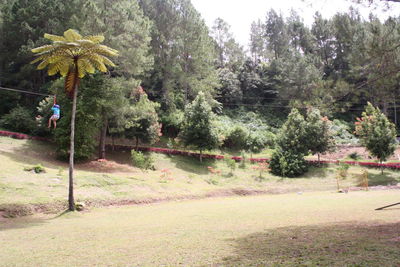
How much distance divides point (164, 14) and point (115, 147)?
25.5 meters

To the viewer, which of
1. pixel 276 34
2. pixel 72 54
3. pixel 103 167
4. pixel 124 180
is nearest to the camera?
pixel 72 54

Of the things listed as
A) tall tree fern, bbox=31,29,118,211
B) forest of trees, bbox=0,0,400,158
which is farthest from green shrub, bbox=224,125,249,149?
tall tree fern, bbox=31,29,118,211

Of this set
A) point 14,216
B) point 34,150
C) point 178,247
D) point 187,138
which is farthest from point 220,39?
point 178,247

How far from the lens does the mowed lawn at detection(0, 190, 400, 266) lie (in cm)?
647

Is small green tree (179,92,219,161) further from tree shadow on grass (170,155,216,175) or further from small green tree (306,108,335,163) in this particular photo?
small green tree (306,108,335,163)

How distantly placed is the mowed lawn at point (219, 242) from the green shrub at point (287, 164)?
21.8 metres

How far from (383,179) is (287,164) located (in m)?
9.72

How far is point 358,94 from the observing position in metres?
11.1

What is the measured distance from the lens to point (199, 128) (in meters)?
35.7

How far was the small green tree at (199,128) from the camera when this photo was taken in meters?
35.9

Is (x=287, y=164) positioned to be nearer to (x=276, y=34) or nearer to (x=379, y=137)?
(x=379, y=137)

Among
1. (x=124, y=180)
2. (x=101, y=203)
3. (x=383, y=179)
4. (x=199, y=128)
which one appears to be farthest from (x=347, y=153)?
(x=101, y=203)

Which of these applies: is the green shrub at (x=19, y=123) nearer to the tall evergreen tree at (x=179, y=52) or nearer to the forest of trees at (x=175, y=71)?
the forest of trees at (x=175, y=71)

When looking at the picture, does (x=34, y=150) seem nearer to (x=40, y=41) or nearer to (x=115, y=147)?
(x=115, y=147)
